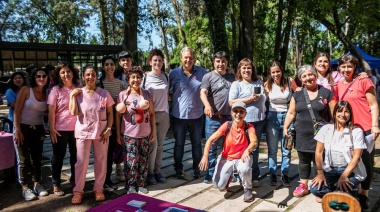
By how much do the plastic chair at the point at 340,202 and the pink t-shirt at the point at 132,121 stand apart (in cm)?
213

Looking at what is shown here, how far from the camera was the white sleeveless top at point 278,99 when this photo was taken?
4.00 m

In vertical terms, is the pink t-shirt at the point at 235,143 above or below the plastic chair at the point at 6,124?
below

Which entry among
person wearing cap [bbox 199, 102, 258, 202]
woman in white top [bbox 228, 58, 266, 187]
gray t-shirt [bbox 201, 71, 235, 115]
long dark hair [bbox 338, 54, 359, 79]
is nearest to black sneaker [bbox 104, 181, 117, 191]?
person wearing cap [bbox 199, 102, 258, 202]

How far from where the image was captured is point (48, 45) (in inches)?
565

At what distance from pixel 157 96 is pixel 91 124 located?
3.01ft

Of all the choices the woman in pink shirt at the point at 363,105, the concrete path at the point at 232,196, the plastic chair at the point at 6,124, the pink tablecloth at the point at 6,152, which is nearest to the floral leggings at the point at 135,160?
the concrete path at the point at 232,196

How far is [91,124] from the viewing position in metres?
3.55

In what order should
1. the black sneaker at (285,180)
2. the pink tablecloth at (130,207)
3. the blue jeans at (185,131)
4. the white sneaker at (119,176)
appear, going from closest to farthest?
the pink tablecloth at (130,207) < the black sneaker at (285,180) < the blue jeans at (185,131) < the white sneaker at (119,176)

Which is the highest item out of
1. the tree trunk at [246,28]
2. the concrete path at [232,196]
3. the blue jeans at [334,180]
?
the tree trunk at [246,28]

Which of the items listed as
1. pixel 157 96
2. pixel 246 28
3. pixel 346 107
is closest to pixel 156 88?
pixel 157 96

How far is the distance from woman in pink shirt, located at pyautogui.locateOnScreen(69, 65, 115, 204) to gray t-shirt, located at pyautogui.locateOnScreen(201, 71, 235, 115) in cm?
123

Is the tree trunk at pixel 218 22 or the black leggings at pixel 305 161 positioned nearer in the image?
the black leggings at pixel 305 161

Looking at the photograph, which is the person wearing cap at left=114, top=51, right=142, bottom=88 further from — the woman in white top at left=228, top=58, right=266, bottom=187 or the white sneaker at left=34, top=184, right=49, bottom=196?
the white sneaker at left=34, top=184, right=49, bottom=196

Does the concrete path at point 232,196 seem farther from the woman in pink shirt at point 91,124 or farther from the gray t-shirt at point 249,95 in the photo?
the gray t-shirt at point 249,95
